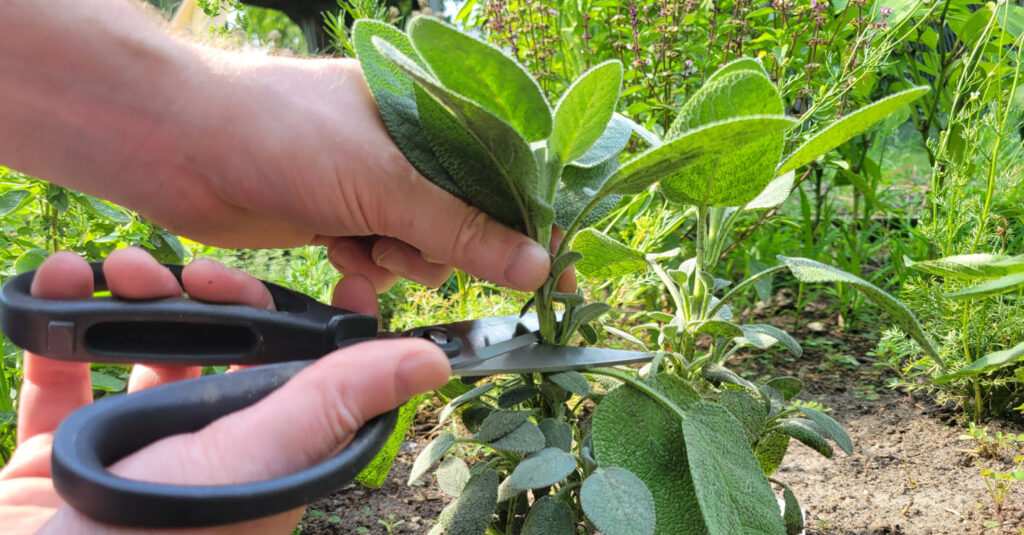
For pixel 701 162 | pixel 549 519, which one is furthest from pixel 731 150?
pixel 549 519

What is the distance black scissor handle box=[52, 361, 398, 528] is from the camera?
1.49 ft

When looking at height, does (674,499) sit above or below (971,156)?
below

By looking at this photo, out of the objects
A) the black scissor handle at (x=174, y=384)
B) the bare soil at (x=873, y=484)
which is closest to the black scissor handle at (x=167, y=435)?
the black scissor handle at (x=174, y=384)

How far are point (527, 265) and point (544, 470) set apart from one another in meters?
0.19

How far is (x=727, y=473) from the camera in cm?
66

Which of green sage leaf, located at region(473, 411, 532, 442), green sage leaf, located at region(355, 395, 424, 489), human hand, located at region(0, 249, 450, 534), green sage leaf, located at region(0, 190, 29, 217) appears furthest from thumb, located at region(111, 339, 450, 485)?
green sage leaf, located at region(0, 190, 29, 217)

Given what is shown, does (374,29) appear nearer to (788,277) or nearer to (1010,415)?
(1010,415)

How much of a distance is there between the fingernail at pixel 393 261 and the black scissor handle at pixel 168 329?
18 centimetres

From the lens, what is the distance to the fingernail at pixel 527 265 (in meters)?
0.69

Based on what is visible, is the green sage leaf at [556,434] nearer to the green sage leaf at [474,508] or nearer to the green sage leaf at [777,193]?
the green sage leaf at [474,508]

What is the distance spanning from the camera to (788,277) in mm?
1874

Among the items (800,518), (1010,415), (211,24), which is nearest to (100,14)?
(211,24)

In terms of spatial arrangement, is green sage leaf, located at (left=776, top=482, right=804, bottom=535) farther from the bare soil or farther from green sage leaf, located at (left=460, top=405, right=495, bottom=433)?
green sage leaf, located at (left=460, top=405, right=495, bottom=433)

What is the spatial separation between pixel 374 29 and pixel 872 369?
126 centimetres
